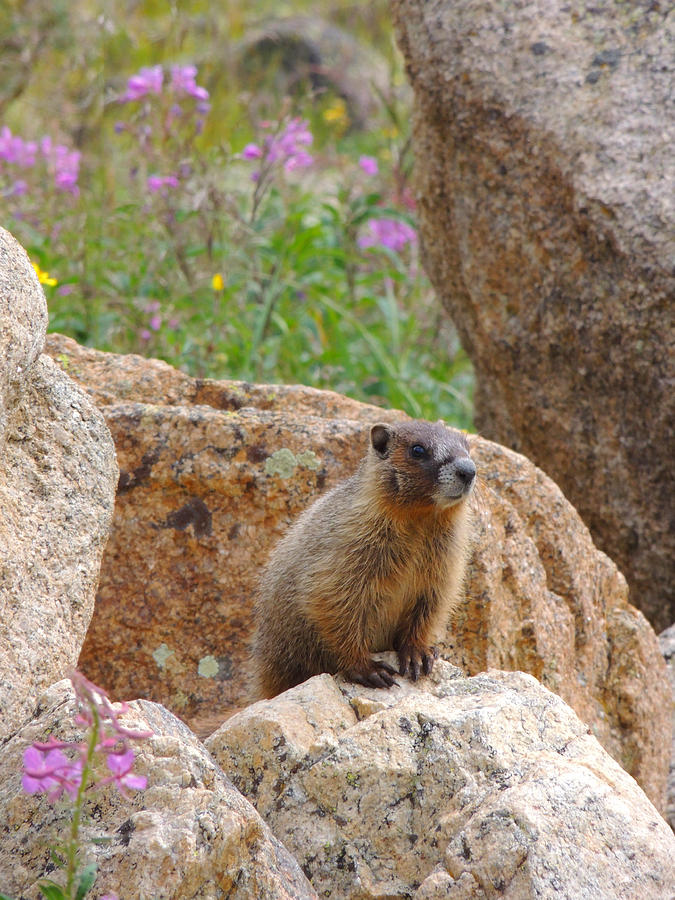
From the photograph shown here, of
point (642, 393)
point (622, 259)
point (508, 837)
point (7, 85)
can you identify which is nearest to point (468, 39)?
point (622, 259)

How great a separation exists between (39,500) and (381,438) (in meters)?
1.50

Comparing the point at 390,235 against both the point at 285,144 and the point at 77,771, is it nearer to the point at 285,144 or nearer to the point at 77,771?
the point at 285,144

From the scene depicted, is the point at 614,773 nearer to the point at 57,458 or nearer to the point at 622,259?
the point at 57,458

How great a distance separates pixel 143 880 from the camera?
2256mm

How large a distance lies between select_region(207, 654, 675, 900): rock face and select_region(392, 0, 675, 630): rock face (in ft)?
7.60

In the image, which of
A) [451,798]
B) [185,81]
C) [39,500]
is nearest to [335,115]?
[185,81]

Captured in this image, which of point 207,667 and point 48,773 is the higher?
point 48,773

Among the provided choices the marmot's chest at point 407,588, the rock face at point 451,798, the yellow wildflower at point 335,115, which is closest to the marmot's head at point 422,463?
the marmot's chest at point 407,588

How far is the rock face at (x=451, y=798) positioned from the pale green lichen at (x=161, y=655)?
1026 mm

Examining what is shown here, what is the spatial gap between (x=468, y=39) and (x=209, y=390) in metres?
2.27

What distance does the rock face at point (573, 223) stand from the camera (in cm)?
515

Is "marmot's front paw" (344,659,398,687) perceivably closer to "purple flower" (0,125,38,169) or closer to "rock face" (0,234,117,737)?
"rock face" (0,234,117,737)

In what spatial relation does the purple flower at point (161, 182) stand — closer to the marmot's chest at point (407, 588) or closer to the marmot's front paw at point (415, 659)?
the marmot's chest at point (407, 588)

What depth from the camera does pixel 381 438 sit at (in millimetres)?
4219
